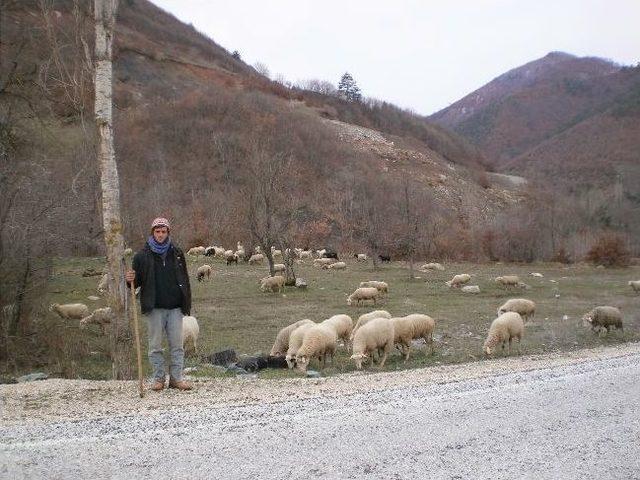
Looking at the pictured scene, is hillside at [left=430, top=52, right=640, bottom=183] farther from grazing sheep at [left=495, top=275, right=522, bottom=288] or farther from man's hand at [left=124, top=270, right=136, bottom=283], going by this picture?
man's hand at [left=124, top=270, right=136, bottom=283]

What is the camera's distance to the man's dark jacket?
7762 millimetres

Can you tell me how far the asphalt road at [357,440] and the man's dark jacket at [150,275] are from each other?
1742 millimetres

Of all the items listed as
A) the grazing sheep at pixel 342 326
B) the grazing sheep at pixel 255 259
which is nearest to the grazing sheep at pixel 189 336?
the grazing sheep at pixel 342 326

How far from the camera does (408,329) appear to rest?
44.3 ft

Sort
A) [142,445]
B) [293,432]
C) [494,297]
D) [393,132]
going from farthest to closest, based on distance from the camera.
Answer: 1. [393,132]
2. [494,297]
3. [293,432]
4. [142,445]

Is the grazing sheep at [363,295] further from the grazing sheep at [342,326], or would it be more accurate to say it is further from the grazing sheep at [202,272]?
the grazing sheep at [202,272]

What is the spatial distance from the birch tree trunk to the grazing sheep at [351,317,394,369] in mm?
5108

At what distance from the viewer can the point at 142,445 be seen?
5512 millimetres

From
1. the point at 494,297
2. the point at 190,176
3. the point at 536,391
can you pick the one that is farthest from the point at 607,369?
the point at 190,176

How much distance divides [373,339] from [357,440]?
6763mm

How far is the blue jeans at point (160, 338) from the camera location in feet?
26.0

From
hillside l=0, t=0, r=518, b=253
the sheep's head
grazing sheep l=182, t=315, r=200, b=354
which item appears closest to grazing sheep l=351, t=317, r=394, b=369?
the sheep's head

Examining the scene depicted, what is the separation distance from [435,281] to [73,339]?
22.5 m

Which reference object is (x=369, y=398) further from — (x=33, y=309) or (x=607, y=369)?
(x=33, y=309)
